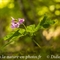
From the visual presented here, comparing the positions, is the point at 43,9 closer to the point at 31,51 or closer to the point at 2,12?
the point at 2,12

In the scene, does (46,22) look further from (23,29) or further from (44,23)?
(23,29)

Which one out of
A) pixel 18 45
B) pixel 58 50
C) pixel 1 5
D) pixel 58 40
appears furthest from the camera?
pixel 18 45

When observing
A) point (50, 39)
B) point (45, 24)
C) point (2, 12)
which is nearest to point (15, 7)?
point (2, 12)

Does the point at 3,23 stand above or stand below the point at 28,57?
above

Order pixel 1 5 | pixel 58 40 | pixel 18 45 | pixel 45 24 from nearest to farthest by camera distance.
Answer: pixel 45 24
pixel 1 5
pixel 58 40
pixel 18 45

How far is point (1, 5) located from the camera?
130 inches

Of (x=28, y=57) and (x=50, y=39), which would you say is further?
(x=50, y=39)

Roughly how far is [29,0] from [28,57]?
234cm

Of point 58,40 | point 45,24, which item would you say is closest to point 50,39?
point 58,40

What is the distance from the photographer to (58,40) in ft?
11.6

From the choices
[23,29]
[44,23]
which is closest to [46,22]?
[44,23]

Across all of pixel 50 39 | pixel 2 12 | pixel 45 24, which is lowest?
pixel 45 24

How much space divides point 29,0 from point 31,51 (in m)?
2.32

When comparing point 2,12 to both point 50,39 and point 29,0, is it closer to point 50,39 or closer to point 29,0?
point 29,0
